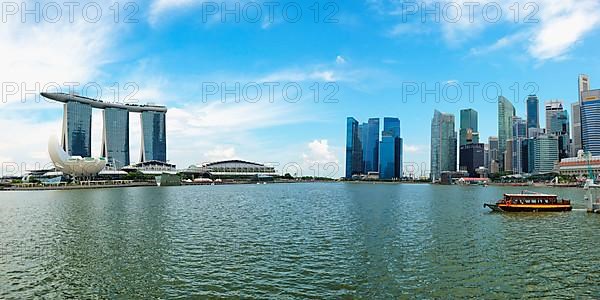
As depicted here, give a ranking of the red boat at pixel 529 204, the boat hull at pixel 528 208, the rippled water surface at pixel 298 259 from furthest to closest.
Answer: the red boat at pixel 529 204 < the boat hull at pixel 528 208 < the rippled water surface at pixel 298 259

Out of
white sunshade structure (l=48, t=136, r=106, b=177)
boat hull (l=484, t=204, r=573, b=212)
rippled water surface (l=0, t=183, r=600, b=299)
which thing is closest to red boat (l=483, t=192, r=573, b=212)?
boat hull (l=484, t=204, r=573, b=212)

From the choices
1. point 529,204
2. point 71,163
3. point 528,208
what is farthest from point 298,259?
point 71,163

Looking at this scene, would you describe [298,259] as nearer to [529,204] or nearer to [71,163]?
[529,204]

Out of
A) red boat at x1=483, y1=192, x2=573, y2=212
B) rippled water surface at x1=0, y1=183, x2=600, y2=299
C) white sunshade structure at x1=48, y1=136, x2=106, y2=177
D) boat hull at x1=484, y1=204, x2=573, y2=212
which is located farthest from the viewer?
white sunshade structure at x1=48, y1=136, x2=106, y2=177

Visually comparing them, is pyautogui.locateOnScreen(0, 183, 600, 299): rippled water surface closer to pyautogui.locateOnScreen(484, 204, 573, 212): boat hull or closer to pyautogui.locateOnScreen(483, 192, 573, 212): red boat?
pyautogui.locateOnScreen(484, 204, 573, 212): boat hull

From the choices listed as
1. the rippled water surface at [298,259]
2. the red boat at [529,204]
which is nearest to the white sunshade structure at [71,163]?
the rippled water surface at [298,259]

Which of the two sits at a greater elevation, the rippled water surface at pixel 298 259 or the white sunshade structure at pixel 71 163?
the white sunshade structure at pixel 71 163

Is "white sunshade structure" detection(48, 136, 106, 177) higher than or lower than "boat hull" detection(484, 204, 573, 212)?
higher

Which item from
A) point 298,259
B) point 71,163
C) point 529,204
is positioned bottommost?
point 298,259

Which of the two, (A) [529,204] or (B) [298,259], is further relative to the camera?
(A) [529,204]

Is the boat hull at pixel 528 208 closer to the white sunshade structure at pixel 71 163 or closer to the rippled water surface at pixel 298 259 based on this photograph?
the rippled water surface at pixel 298 259

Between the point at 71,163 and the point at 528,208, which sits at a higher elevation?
the point at 71,163

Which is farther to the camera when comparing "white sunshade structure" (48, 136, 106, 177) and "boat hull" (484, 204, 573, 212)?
"white sunshade structure" (48, 136, 106, 177)

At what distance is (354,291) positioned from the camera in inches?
774
